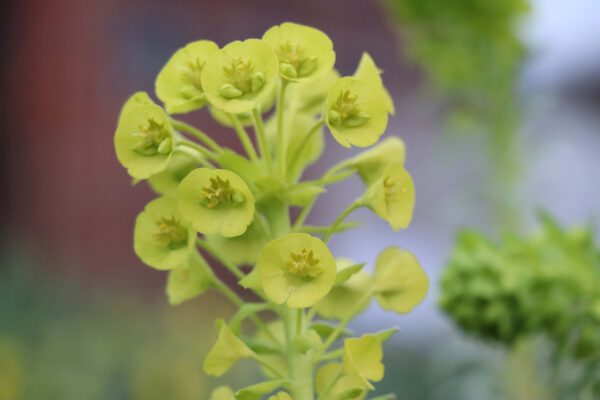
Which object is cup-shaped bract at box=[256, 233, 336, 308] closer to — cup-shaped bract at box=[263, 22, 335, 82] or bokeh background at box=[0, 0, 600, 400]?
cup-shaped bract at box=[263, 22, 335, 82]

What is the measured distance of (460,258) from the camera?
1.22 meters

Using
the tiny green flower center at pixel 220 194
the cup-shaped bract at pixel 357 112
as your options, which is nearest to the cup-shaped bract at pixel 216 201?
the tiny green flower center at pixel 220 194

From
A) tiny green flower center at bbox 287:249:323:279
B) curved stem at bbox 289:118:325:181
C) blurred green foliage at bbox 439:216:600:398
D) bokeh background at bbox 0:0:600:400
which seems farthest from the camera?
bokeh background at bbox 0:0:600:400

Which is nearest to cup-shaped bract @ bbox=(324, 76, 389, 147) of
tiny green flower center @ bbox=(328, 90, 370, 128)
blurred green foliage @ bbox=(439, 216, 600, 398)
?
tiny green flower center @ bbox=(328, 90, 370, 128)

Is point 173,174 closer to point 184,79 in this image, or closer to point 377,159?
point 184,79

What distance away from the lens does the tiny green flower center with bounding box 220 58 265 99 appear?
801 millimetres

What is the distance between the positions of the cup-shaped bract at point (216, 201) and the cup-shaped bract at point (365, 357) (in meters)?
0.14

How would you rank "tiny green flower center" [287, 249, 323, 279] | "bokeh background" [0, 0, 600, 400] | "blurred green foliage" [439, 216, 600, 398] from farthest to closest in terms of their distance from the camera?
1. "bokeh background" [0, 0, 600, 400]
2. "blurred green foliage" [439, 216, 600, 398]
3. "tiny green flower center" [287, 249, 323, 279]

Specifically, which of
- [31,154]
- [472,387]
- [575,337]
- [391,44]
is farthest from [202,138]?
[391,44]

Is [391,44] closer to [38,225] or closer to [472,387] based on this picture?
[38,225]

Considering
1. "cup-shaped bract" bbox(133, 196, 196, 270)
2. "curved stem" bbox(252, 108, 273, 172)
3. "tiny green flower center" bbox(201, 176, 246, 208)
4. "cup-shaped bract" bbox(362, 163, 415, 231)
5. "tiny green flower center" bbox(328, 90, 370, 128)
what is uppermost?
"tiny green flower center" bbox(328, 90, 370, 128)

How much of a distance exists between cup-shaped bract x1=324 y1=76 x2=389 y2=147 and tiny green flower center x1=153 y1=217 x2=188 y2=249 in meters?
0.17

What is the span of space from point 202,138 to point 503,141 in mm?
1335

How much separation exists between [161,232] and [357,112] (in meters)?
0.21
